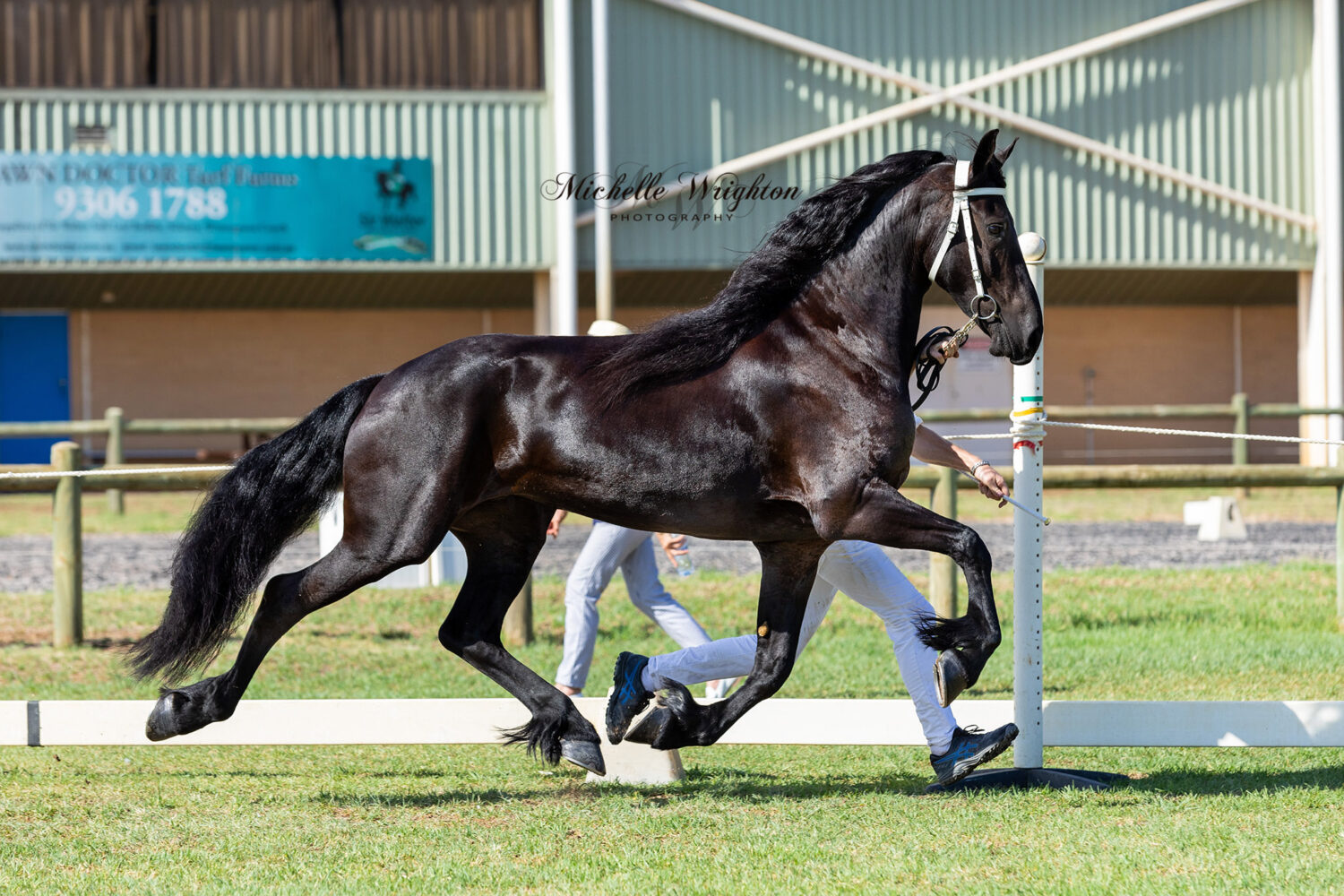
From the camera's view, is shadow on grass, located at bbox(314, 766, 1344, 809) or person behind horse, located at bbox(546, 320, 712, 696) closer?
shadow on grass, located at bbox(314, 766, 1344, 809)

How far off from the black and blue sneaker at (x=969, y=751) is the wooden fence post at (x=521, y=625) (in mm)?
3143

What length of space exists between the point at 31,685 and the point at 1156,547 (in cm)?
822

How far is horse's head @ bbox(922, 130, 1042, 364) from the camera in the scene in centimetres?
416

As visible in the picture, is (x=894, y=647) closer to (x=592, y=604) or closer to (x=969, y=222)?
(x=969, y=222)

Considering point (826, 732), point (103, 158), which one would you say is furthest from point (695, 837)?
point (103, 158)

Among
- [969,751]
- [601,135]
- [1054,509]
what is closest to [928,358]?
[969,751]

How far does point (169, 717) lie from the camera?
4344 mm

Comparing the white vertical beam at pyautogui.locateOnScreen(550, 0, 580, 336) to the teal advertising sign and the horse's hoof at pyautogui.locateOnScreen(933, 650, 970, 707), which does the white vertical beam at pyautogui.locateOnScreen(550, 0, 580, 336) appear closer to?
the teal advertising sign

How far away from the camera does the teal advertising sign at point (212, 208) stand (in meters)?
16.8

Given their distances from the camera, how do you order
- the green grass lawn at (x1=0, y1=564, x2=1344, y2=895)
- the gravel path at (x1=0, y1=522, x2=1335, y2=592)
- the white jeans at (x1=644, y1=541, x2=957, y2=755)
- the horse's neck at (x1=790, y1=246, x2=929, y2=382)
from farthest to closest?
1. the gravel path at (x1=0, y1=522, x2=1335, y2=592)
2. the white jeans at (x1=644, y1=541, x2=957, y2=755)
3. the horse's neck at (x1=790, y1=246, x2=929, y2=382)
4. the green grass lawn at (x1=0, y1=564, x2=1344, y2=895)

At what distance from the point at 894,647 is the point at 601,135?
1303 centimetres

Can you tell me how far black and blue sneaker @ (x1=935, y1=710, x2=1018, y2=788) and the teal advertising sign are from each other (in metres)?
13.5

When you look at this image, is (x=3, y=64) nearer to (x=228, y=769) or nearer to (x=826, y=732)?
(x=228, y=769)

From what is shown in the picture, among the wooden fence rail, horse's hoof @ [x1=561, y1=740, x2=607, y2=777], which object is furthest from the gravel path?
horse's hoof @ [x1=561, y1=740, x2=607, y2=777]
